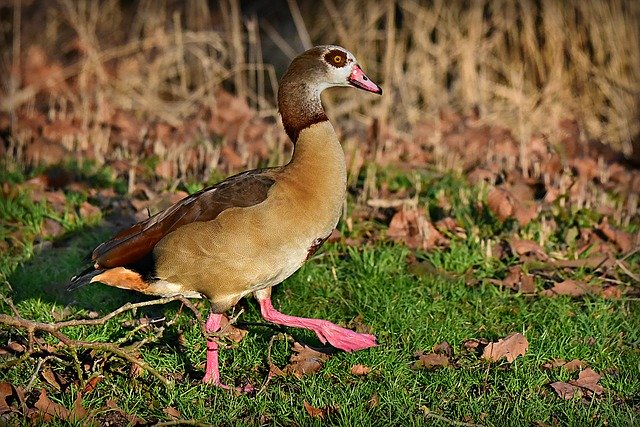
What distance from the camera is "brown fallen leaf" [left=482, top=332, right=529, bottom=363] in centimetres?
453

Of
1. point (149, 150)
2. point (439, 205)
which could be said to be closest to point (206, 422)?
point (439, 205)

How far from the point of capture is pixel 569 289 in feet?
17.5

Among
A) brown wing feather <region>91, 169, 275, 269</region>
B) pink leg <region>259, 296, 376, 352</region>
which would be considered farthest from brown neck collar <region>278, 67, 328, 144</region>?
pink leg <region>259, 296, 376, 352</region>

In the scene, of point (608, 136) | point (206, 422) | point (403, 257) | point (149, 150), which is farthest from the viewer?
point (608, 136)

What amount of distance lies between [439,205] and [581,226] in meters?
0.97

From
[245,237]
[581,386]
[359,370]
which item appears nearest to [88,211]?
[245,237]

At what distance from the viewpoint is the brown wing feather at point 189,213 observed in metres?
4.42

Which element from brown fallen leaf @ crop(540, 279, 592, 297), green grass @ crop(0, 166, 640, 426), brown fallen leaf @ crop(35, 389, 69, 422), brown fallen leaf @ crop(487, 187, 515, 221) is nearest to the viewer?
brown fallen leaf @ crop(35, 389, 69, 422)

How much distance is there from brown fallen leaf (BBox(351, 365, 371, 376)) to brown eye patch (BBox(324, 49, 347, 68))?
155cm

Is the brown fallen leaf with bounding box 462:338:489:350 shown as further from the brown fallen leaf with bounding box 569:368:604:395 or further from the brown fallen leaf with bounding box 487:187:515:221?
the brown fallen leaf with bounding box 487:187:515:221

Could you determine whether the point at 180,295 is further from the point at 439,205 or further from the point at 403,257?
the point at 439,205

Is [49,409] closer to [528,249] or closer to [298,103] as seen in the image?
[298,103]

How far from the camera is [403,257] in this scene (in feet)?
18.7

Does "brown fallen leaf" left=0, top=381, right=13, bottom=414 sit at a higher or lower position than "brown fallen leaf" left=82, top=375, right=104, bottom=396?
higher
